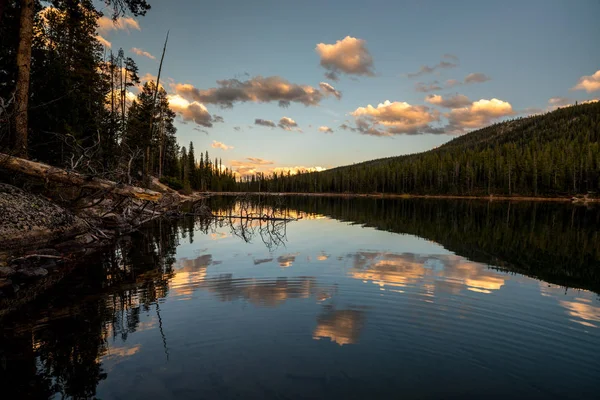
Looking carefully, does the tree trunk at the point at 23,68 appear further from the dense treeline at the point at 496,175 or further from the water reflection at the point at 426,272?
the dense treeline at the point at 496,175

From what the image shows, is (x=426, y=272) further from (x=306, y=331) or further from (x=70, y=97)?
(x=70, y=97)

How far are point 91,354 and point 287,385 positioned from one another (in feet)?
12.0

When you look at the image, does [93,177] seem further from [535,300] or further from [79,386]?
[535,300]

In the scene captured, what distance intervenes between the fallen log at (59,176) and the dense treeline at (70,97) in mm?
431

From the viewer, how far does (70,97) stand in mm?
20938

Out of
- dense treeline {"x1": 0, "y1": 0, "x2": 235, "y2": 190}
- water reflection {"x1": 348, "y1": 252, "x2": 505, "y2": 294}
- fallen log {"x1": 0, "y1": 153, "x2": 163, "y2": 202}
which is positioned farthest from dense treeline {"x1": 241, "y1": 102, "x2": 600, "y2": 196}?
fallen log {"x1": 0, "y1": 153, "x2": 163, "y2": 202}

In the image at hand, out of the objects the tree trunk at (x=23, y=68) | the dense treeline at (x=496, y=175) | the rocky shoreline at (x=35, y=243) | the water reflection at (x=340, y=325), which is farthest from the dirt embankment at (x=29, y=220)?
the dense treeline at (x=496, y=175)

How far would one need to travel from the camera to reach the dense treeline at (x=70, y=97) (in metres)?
13.9

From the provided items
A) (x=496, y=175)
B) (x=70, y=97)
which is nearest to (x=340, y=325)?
(x=70, y=97)

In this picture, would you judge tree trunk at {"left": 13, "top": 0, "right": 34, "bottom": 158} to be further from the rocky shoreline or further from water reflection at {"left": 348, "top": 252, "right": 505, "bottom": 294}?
water reflection at {"left": 348, "top": 252, "right": 505, "bottom": 294}

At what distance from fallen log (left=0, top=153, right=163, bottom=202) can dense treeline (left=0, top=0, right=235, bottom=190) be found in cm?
43

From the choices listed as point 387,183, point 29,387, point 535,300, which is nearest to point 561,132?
point 387,183

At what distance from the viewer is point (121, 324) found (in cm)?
721

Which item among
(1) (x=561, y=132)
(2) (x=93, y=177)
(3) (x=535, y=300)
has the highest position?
(1) (x=561, y=132)
